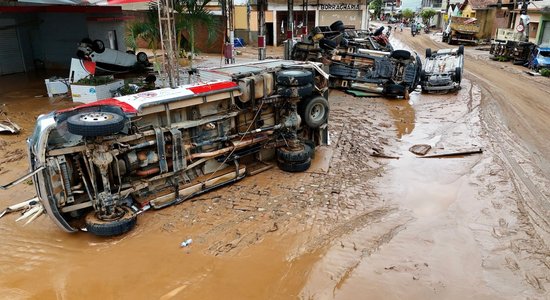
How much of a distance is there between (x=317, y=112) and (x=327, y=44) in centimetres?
817

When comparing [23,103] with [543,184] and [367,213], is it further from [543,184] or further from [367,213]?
[543,184]

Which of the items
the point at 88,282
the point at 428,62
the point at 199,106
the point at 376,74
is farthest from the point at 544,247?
the point at 428,62

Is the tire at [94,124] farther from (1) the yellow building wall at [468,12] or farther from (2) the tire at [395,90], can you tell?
(1) the yellow building wall at [468,12]

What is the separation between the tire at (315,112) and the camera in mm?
8820

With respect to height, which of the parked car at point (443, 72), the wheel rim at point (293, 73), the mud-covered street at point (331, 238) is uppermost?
the wheel rim at point (293, 73)

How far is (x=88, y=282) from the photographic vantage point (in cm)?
503

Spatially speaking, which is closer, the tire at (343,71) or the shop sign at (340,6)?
the tire at (343,71)

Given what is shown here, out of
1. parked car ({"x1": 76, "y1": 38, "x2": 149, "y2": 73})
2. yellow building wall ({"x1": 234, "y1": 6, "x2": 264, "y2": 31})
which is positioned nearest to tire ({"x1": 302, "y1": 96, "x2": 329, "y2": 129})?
parked car ({"x1": 76, "y1": 38, "x2": 149, "y2": 73})

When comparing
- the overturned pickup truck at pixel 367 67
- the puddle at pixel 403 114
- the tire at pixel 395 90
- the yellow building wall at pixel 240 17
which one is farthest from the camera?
the yellow building wall at pixel 240 17

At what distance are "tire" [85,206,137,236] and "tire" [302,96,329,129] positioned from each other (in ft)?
Answer: 14.2

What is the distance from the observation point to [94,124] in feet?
17.3

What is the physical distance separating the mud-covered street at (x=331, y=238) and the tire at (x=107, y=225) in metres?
0.17

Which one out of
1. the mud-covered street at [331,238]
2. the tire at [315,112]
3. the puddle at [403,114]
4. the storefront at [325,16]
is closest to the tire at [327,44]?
the puddle at [403,114]

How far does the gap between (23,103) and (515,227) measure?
13017 millimetres
